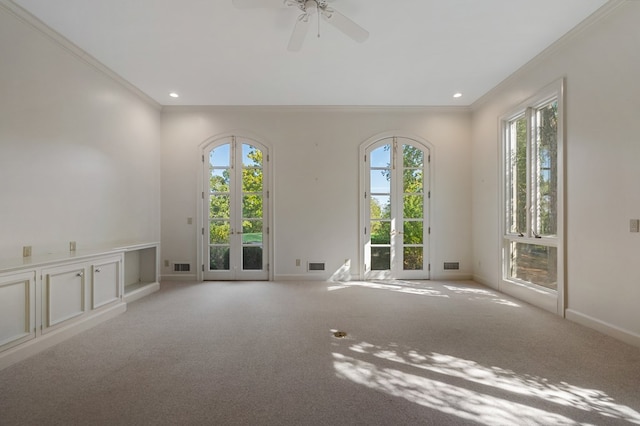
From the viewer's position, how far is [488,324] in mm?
3342

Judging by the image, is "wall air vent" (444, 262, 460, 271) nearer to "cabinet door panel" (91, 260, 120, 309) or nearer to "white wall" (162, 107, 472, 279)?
"white wall" (162, 107, 472, 279)

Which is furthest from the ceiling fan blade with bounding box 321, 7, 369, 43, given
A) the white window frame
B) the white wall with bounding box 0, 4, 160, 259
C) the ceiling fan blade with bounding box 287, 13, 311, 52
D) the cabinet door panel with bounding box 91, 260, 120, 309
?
the cabinet door panel with bounding box 91, 260, 120, 309

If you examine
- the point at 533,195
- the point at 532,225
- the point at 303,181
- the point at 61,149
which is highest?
the point at 61,149

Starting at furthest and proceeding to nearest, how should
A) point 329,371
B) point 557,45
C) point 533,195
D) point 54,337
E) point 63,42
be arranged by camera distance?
point 533,195 → point 557,45 → point 63,42 → point 54,337 → point 329,371

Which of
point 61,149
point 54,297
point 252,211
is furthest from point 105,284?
point 252,211

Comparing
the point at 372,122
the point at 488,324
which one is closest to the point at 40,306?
the point at 488,324

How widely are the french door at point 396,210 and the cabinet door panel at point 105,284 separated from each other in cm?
391

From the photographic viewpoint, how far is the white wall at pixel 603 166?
2.79m

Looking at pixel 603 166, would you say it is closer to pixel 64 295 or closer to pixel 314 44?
pixel 314 44

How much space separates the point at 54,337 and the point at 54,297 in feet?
1.25

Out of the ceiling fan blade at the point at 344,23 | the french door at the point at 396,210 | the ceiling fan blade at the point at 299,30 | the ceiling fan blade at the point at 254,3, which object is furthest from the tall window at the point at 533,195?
the ceiling fan blade at the point at 254,3

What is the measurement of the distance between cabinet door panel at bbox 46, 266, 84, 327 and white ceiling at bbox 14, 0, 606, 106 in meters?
2.67

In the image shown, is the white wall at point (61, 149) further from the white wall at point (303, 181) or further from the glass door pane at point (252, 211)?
the glass door pane at point (252, 211)

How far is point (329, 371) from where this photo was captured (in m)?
2.34
